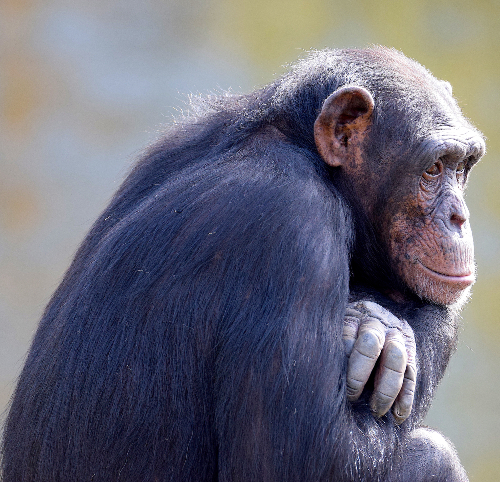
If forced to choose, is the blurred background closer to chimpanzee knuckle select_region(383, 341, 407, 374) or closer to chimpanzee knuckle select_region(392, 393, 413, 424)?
chimpanzee knuckle select_region(392, 393, 413, 424)

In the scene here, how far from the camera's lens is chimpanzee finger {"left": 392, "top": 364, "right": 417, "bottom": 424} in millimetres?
3080

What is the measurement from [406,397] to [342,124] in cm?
128

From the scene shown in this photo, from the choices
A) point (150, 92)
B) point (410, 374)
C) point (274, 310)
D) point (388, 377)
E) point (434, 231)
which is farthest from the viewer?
point (150, 92)

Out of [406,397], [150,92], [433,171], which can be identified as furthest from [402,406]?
[150,92]

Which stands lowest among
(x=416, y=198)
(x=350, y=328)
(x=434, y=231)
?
(x=350, y=328)

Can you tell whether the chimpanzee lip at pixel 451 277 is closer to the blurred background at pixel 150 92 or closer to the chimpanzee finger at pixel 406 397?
the chimpanzee finger at pixel 406 397

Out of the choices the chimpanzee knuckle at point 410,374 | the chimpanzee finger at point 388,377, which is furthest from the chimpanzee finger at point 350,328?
the chimpanzee knuckle at point 410,374

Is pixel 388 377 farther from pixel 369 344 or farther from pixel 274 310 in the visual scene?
pixel 274 310

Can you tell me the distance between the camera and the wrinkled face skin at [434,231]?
3486mm

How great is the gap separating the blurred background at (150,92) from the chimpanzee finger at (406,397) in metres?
4.05

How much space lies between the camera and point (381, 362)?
3.04 m

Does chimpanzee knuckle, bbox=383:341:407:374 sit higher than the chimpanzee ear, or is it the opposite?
the chimpanzee ear

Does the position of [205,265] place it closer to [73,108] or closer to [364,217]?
[364,217]

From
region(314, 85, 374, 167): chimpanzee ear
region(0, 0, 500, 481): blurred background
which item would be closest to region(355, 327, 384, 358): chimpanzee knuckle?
region(314, 85, 374, 167): chimpanzee ear
